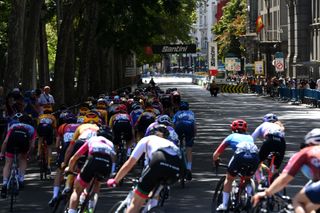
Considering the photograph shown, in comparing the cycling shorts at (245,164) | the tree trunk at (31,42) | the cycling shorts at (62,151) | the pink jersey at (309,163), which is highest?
the tree trunk at (31,42)

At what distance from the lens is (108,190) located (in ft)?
57.2

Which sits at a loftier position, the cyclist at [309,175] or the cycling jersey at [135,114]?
the cyclist at [309,175]

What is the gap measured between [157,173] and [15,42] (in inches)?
757

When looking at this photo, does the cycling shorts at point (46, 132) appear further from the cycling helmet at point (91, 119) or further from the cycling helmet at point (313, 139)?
the cycling helmet at point (313, 139)

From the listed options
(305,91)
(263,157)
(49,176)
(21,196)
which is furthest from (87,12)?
(263,157)

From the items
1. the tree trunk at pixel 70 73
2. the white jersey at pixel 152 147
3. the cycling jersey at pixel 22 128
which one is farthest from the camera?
the tree trunk at pixel 70 73

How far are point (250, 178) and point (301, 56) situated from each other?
2458 inches

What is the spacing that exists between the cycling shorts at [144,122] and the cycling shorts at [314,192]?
11.0 m

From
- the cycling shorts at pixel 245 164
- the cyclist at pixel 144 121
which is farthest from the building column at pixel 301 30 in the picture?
the cycling shorts at pixel 245 164

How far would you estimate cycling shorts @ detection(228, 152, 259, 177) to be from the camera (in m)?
12.1

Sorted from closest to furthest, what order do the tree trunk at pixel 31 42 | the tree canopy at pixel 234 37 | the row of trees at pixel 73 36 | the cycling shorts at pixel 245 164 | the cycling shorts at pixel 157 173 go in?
the cycling shorts at pixel 157 173 < the cycling shorts at pixel 245 164 < the row of trees at pixel 73 36 < the tree trunk at pixel 31 42 < the tree canopy at pixel 234 37

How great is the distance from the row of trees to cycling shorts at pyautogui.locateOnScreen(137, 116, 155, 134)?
982cm

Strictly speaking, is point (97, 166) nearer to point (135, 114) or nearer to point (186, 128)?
point (186, 128)

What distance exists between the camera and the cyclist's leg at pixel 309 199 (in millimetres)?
8719
